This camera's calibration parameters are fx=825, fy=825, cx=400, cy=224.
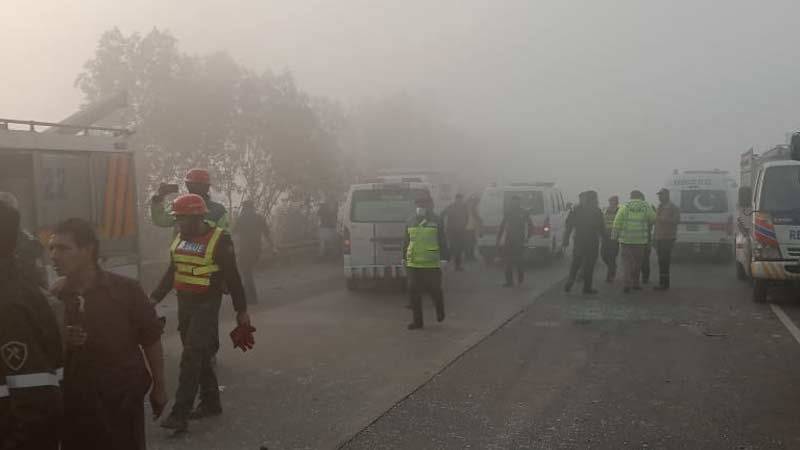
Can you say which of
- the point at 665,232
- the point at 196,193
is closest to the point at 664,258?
the point at 665,232

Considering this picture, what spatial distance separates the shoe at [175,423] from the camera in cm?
582

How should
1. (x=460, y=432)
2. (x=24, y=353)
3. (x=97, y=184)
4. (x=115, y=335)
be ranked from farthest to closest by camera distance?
1. (x=97, y=184)
2. (x=460, y=432)
3. (x=115, y=335)
4. (x=24, y=353)

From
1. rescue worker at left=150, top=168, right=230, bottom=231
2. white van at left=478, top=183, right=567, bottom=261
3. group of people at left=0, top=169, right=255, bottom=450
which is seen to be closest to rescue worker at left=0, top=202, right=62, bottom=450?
group of people at left=0, top=169, right=255, bottom=450

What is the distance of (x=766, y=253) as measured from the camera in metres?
12.2

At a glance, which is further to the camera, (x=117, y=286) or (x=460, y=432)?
(x=460, y=432)

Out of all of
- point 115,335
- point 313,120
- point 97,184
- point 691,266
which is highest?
point 313,120

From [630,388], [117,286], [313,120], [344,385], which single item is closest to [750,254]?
[630,388]

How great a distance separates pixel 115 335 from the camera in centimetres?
354

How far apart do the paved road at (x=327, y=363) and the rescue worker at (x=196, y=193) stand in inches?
58.7

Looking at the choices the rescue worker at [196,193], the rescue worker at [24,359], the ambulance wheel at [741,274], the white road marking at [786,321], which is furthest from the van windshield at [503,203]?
the rescue worker at [24,359]

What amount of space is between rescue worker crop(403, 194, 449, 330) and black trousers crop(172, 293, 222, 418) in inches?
175

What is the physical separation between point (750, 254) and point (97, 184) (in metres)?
9.56

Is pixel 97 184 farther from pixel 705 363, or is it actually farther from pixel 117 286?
pixel 705 363

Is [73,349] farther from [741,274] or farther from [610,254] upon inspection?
[741,274]
